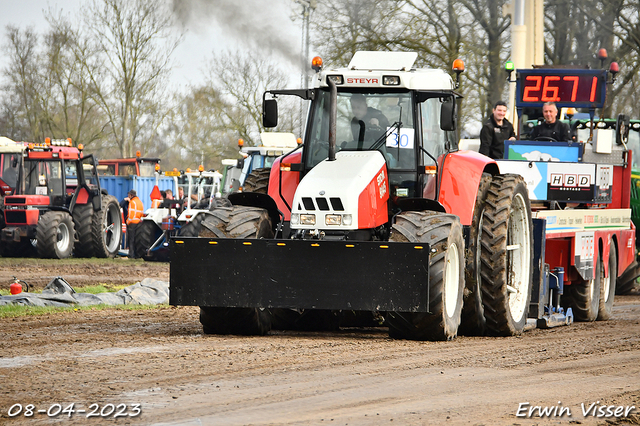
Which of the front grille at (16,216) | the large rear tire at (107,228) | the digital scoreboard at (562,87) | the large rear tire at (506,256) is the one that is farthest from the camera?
the large rear tire at (107,228)

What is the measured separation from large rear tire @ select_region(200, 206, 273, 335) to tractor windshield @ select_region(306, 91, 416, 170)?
2.85 ft

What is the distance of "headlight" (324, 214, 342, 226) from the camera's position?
8.12 meters

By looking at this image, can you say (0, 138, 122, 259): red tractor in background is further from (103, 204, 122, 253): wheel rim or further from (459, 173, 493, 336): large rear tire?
(459, 173, 493, 336): large rear tire

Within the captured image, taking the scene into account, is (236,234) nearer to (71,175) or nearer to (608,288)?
(608,288)

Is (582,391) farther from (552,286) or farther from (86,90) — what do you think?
(86,90)

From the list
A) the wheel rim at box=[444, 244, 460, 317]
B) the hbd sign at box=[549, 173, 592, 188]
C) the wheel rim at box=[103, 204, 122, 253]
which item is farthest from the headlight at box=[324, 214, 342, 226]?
the wheel rim at box=[103, 204, 122, 253]

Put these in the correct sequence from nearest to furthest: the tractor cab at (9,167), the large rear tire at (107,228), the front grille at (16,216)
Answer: the front grille at (16,216) → the tractor cab at (9,167) → the large rear tire at (107,228)

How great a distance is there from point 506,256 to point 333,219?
2.15m

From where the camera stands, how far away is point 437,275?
7.98m

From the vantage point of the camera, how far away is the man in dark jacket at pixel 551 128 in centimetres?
1285

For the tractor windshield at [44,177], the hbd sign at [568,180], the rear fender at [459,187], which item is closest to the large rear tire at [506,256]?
the rear fender at [459,187]

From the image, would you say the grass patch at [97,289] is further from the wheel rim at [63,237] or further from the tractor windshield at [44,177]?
the tractor windshield at [44,177]

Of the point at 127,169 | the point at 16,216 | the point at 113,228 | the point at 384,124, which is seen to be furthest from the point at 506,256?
A: the point at 127,169

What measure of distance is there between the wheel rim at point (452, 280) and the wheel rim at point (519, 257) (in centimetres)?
175
